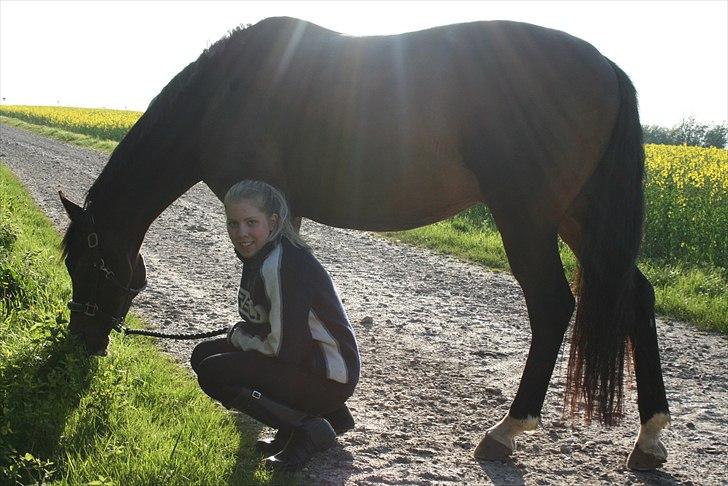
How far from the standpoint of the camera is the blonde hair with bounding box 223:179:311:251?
10.2 feet

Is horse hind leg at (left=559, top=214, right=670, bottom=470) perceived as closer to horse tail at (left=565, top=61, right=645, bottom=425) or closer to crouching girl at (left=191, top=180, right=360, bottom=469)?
horse tail at (left=565, top=61, right=645, bottom=425)

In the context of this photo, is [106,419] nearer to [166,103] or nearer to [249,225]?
[249,225]

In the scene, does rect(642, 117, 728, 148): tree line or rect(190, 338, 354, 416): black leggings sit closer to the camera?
rect(190, 338, 354, 416): black leggings

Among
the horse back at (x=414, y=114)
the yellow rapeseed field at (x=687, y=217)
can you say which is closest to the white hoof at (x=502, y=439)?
the horse back at (x=414, y=114)

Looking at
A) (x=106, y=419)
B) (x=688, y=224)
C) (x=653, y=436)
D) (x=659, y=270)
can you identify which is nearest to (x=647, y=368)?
(x=653, y=436)

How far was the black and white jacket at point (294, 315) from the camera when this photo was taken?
2.96 m

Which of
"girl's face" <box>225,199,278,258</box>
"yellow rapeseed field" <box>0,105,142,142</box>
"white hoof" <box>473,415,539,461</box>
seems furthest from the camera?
"yellow rapeseed field" <box>0,105,142,142</box>

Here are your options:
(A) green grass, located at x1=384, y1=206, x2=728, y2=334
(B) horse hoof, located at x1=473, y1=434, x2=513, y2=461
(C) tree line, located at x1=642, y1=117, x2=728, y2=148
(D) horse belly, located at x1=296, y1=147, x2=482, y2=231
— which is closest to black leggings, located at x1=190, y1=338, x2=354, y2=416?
(B) horse hoof, located at x1=473, y1=434, x2=513, y2=461

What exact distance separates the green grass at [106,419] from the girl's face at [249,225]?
2.99ft

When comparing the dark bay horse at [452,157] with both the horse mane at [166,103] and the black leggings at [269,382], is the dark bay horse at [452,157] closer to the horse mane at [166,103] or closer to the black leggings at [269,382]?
the horse mane at [166,103]

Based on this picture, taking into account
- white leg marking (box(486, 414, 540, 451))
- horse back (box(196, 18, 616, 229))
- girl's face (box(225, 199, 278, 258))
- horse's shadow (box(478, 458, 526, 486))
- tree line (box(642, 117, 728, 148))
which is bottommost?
horse's shadow (box(478, 458, 526, 486))

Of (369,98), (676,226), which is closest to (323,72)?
(369,98)

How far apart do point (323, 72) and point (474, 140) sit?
0.92 m

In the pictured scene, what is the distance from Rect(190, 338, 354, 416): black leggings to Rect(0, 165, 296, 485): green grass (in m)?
0.27
